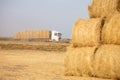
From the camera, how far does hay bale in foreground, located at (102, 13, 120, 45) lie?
448 inches

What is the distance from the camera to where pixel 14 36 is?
72.8 metres

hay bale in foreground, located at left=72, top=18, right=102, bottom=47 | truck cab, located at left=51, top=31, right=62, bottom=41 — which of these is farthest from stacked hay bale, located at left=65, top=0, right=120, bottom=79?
truck cab, located at left=51, top=31, right=62, bottom=41

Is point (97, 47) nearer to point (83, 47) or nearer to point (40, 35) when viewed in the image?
point (83, 47)

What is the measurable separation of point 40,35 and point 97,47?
54.9 metres

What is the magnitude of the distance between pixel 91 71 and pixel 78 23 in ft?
6.43

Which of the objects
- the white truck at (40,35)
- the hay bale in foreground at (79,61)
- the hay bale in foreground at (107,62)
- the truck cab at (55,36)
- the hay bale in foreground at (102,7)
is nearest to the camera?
the hay bale in foreground at (107,62)

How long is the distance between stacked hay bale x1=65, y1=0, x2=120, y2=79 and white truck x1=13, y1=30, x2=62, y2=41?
167 ft

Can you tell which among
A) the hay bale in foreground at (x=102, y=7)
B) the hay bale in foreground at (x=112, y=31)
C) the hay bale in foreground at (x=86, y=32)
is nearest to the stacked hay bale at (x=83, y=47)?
the hay bale in foreground at (x=86, y=32)

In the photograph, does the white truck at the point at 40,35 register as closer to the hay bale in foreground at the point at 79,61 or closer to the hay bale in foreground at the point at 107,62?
the hay bale in foreground at the point at 79,61

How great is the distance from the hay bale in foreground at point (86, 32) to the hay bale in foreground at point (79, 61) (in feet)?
0.71

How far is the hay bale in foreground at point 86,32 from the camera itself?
11891 millimetres

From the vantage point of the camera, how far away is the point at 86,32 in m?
12.2

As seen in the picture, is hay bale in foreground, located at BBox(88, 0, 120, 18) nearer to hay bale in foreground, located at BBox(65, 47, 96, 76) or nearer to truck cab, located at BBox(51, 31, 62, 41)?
hay bale in foreground, located at BBox(65, 47, 96, 76)

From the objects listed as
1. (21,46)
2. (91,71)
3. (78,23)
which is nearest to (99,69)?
(91,71)
